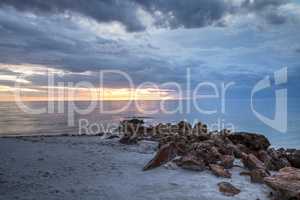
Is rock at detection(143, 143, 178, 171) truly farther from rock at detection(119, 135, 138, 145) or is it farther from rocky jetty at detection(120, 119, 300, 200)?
rock at detection(119, 135, 138, 145)

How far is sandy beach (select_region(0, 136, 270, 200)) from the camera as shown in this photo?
21.7 ft

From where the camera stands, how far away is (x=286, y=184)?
6.51 meters

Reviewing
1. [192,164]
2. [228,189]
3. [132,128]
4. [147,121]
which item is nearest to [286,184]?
[228,189]

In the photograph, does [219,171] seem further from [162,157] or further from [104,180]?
[104,180]

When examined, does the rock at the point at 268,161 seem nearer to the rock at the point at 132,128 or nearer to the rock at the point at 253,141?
the rock at the point at 253,141

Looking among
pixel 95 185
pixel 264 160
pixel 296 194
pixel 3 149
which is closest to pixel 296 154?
pixel 264 160

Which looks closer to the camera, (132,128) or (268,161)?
(268,161)

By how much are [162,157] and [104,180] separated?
7.08 feet

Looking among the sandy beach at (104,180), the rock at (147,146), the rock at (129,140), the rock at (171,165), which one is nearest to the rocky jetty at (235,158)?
the rock at (171,165)

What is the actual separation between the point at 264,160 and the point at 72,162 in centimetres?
668

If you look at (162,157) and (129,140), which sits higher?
(162,157)

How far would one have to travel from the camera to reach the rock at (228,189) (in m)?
6.79

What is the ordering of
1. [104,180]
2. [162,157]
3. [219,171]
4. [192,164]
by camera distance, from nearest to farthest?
[104,180] → [219,171] → [192,164] → [162,157]

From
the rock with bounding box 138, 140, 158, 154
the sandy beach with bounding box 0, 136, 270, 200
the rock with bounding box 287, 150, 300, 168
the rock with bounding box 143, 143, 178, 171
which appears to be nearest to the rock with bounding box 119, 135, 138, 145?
the rock with bounding box 138, 140, 158, 154
